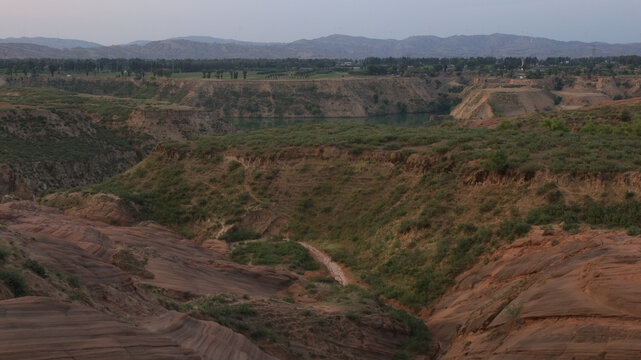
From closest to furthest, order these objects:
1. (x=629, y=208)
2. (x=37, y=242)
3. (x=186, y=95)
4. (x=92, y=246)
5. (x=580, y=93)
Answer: (x=37, y=242) < (x=92, y=246) < (x=629, y=208) < (x=580, y=93) < (x=186, y=95)

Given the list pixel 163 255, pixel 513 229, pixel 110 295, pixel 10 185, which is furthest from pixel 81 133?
pixel 110 295

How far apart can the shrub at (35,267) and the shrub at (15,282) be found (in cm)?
111

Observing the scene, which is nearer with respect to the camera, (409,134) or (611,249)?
(611,249)

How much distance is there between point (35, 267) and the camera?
13555 mm

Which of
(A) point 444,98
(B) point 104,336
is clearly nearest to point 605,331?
(B) point 104,336

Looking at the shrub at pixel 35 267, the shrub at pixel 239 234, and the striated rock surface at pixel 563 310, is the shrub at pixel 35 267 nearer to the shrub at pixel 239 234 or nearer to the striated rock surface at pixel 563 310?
the striated rock surface at pixel 563 310

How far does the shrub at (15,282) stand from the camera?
11930 millimetres

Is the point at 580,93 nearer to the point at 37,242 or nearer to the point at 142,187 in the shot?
the point at 142,187

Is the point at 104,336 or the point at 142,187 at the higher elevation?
the point at 104,336

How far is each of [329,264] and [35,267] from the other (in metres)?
18.2

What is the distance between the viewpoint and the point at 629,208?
973 inches

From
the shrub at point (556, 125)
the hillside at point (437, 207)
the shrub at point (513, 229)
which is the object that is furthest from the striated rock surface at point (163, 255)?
the shrub at point (556, 125)

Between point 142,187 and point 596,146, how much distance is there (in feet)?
98.4

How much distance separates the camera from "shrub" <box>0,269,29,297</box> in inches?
470
